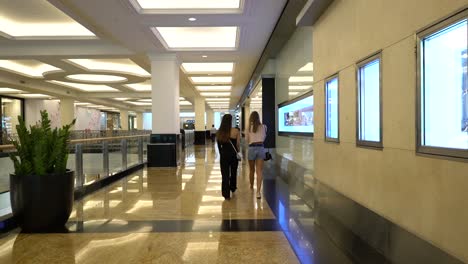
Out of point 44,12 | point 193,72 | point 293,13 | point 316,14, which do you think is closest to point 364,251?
point 316,14

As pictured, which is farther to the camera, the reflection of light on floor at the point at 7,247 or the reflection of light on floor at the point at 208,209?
the reflection of light on floor at the point at 208,209

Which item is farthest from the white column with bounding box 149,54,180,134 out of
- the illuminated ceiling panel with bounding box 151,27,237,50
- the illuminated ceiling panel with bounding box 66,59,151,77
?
the illuminated ceiling panel with bounding box 66,59,151,77

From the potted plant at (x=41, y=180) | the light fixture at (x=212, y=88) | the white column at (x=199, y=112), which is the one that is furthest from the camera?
the white column at (x=199, y=112)

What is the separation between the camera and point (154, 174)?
10141 mm

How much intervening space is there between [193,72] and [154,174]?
23.0ft

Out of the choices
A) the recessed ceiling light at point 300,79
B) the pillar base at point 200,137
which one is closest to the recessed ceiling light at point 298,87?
A: the recessed ceiling light at point 300,79

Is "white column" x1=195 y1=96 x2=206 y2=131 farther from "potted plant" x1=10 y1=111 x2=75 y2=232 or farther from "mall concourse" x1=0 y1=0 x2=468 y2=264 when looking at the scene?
"potted plant" x1=10 y1=111 x2=75 y2=232

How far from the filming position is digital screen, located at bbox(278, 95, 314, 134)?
7.80 meters

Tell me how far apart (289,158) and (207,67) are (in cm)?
692

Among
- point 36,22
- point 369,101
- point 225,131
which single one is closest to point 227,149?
point 225,131

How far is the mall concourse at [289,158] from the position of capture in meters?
2.61

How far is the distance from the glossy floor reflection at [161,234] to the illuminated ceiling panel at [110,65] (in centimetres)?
862

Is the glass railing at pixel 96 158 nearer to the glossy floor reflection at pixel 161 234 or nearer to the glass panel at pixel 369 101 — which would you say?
the glossy floor reflection at pixel 161 234

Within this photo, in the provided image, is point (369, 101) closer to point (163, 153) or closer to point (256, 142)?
point (256, 142)
